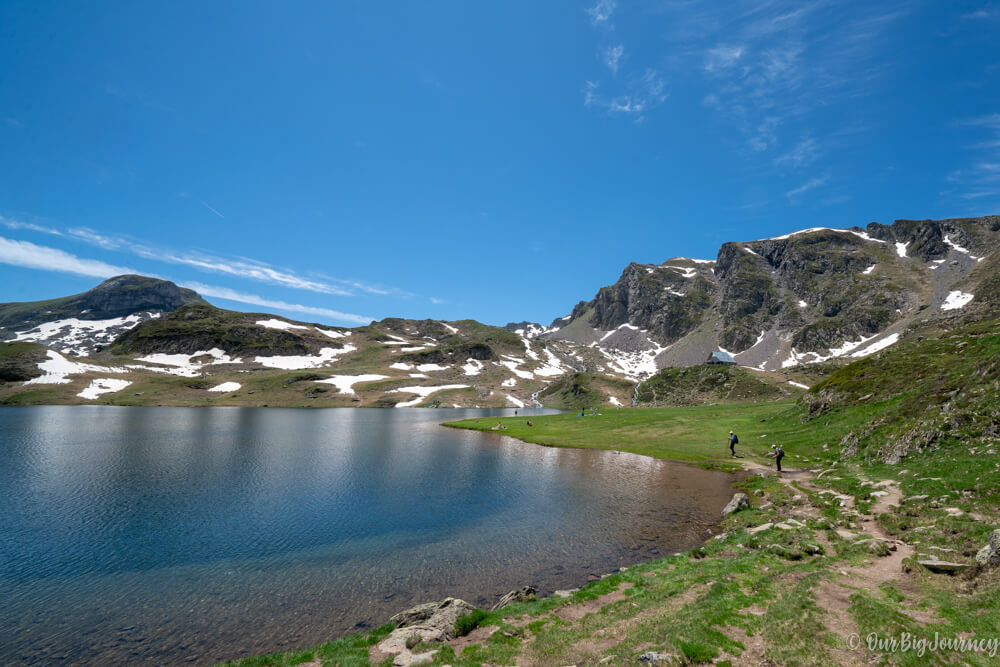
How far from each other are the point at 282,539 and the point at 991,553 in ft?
124

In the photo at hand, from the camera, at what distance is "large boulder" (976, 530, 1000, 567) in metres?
14.2

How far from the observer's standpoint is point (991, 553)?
1452cm

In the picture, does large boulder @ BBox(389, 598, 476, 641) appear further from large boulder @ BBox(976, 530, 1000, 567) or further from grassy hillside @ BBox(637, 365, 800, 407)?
grassy hillside @ BBox(637, 365, 800, 407)

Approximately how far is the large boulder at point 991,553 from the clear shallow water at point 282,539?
1530cm

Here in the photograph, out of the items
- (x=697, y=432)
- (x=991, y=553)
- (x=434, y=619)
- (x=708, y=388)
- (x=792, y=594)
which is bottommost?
(x=434, y=619)

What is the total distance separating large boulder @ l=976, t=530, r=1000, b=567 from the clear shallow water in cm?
1530

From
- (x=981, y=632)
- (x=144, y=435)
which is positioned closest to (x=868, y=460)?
(x=981, y=632)

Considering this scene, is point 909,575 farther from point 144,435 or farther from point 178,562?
point 144,435

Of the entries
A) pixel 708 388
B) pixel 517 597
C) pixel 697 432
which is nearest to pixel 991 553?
pixel 517 597

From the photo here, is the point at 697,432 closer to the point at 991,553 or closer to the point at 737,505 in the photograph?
the point at 737,505

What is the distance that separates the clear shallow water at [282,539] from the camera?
19719mm

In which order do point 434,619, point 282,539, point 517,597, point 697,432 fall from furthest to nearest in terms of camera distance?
point 697,432 → point 282,539 → point 517,597 → point 434,619

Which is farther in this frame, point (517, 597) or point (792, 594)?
point (517, 597)

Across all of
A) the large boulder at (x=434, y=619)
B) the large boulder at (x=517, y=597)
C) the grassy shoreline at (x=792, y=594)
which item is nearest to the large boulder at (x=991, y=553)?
the grassy shoreline at (x=792, y=594)
